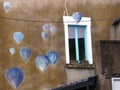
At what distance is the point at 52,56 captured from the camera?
61.8 feet

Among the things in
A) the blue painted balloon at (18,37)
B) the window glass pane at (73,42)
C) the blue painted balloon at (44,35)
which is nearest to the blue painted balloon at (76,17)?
the window glass pane at (73,42)

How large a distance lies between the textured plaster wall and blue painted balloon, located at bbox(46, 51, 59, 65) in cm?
17

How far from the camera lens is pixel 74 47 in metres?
19.5

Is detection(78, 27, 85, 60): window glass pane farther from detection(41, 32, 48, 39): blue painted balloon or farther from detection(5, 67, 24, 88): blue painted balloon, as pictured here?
detection(5, 67, 24, 88): blue painted balloon

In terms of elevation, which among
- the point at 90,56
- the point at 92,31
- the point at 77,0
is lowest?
the point at 90,56

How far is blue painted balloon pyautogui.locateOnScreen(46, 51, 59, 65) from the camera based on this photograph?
18.8m

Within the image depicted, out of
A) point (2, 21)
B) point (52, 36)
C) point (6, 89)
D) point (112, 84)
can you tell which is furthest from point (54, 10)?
point (112, 84)

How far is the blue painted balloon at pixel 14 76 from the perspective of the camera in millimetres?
18078

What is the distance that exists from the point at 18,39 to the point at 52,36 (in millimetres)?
1627

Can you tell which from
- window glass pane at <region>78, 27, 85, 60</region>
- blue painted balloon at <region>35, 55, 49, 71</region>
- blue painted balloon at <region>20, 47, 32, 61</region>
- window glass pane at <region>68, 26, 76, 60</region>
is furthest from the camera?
window glass pane at <region>78, 27, 85, 60</region>

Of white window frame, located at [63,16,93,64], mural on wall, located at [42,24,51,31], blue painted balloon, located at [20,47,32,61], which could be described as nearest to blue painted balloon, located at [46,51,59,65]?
white window frame, located at [63,16,93,64]

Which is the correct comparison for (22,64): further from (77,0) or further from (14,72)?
(77,0)

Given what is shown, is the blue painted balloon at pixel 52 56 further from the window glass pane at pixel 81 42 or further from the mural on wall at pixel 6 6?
the mural on wall at pixel 6 6

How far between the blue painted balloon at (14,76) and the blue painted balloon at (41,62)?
883 millimetres
